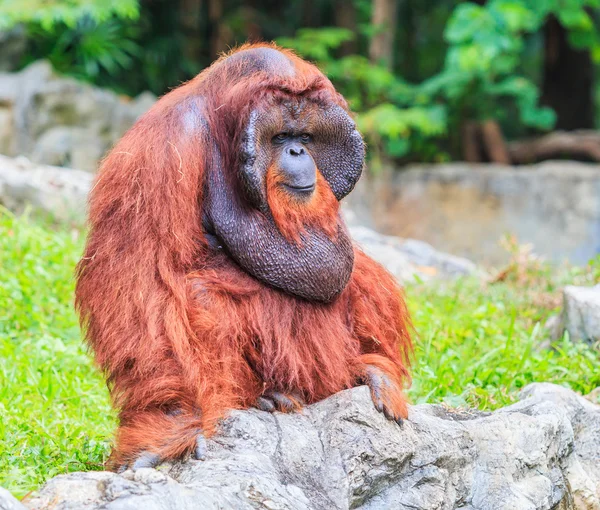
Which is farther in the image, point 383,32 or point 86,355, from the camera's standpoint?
point 383,32

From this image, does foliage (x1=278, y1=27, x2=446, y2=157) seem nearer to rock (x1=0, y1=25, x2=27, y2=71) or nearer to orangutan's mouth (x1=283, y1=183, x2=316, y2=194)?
rock (x1=0, y1=25, x2=27, y2=71)

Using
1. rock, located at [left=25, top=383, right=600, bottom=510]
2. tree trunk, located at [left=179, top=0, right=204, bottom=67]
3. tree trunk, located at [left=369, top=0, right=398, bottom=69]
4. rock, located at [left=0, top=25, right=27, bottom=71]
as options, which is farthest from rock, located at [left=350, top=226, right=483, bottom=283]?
rock, located at [left=0, top=25, right=27, bottom=71]

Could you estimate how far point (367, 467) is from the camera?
2.65 m

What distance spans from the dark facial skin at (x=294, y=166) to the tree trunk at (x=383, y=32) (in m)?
6.79

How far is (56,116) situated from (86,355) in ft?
18.8

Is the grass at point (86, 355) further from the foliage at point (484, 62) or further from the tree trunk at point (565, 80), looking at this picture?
the tree trunk at point (565, 80)

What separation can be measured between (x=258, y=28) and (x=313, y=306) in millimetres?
8171

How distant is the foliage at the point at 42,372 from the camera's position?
9.82 ft

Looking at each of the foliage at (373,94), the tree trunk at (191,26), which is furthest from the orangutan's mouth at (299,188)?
the tree trunk at (191,26)

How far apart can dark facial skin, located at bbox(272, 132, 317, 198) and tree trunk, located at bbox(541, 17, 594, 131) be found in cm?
845

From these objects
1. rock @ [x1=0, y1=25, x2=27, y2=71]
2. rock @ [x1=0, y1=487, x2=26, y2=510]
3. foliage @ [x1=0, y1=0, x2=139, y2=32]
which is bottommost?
rock @ [x1=0, y1=487, x2=26, y2=510]

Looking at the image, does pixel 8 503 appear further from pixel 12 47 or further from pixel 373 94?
pixel 12 47

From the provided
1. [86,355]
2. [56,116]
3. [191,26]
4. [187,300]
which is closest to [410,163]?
[191,26]

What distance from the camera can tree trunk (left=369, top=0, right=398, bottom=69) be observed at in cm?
943
